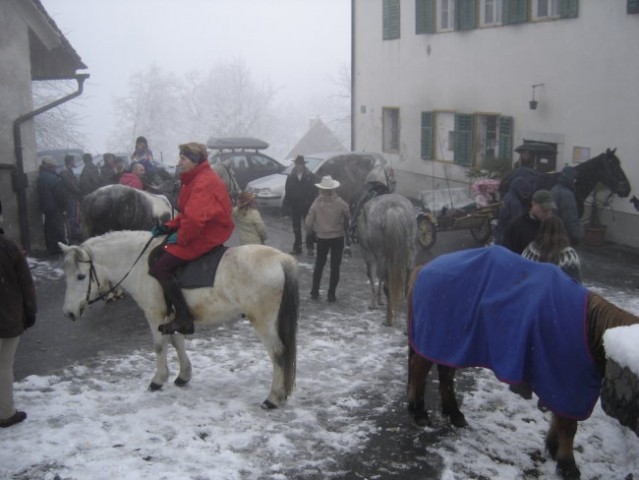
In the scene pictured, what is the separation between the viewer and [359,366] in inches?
271

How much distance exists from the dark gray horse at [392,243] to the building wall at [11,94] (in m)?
7.20

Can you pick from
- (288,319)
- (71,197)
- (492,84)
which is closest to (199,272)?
(288,319)

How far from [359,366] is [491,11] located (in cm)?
1288

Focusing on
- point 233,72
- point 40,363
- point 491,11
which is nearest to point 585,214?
point 491,11

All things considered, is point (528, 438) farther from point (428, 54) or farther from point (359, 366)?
point (428, 54)

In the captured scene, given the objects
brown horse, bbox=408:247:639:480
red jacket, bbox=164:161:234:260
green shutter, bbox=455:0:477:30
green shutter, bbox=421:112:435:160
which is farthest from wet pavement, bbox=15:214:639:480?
green shutter, bbox=455:0:477:30

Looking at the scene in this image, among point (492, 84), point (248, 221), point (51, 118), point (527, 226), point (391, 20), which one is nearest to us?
point (527, 226)

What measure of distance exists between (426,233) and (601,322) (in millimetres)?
8622

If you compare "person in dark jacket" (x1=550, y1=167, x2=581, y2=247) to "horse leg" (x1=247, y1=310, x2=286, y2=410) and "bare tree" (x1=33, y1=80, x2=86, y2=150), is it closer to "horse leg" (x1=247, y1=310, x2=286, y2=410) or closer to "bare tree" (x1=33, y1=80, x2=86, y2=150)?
"horse leg" (x1=247, y1=310, x2=286, y2=410)

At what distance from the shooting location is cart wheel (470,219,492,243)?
42.2 feet

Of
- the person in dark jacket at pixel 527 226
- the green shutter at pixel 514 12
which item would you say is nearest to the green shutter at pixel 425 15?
the green shutter at pixel 514 12

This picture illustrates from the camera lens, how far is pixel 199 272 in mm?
5957

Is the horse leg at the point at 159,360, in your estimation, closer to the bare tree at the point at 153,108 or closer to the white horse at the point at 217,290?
the white horse at the point at 217,290

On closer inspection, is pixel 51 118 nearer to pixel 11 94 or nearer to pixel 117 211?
pixel 11 94
